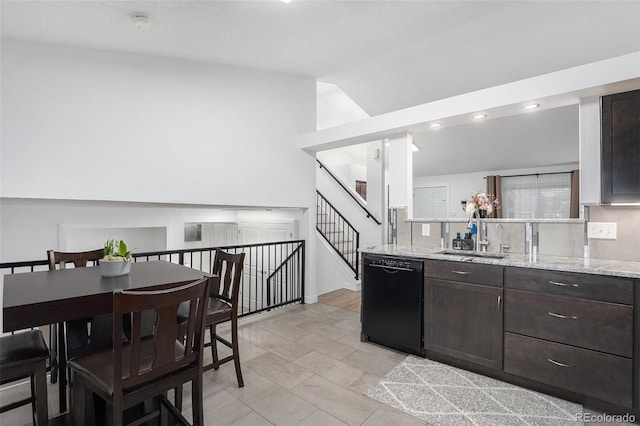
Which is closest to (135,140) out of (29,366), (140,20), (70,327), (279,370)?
(140,20)

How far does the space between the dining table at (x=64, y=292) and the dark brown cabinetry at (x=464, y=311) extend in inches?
76.5

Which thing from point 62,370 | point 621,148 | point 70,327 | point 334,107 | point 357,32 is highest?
point 334,107

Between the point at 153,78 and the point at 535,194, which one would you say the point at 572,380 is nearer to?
the point at 153,78

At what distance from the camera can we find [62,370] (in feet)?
7.03

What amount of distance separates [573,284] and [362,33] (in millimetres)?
2774

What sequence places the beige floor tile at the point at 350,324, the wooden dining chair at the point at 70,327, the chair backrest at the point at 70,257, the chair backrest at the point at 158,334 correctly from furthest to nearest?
the beige floor tile at the point at 350,324 < the chair backrest at the point at 70,257 < the wooden dining chair at the point at 70,327 < the chair backrest at the point at 158,334

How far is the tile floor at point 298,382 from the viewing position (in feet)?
6.57

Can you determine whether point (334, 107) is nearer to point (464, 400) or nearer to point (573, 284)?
point (573, 284)

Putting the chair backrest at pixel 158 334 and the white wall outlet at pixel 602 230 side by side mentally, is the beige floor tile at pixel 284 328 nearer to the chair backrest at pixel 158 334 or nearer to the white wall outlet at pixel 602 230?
the chair backrest at pixel 158 334

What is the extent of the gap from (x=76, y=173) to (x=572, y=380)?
4210 mm

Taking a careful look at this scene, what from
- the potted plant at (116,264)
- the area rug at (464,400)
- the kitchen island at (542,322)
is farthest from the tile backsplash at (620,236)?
the potted plant at (116,264)

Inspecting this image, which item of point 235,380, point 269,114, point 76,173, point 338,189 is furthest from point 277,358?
point 338,189

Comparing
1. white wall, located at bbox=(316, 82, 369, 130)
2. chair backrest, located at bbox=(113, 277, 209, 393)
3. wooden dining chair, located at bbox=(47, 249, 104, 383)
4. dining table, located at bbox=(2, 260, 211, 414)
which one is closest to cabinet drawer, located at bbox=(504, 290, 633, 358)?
chair backrest, located at bbox=(113, 277, 209, 393)

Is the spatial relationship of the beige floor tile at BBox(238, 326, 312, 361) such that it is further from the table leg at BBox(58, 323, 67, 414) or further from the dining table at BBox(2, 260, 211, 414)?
the table leg at BBox(58, 323, 67, 414)
